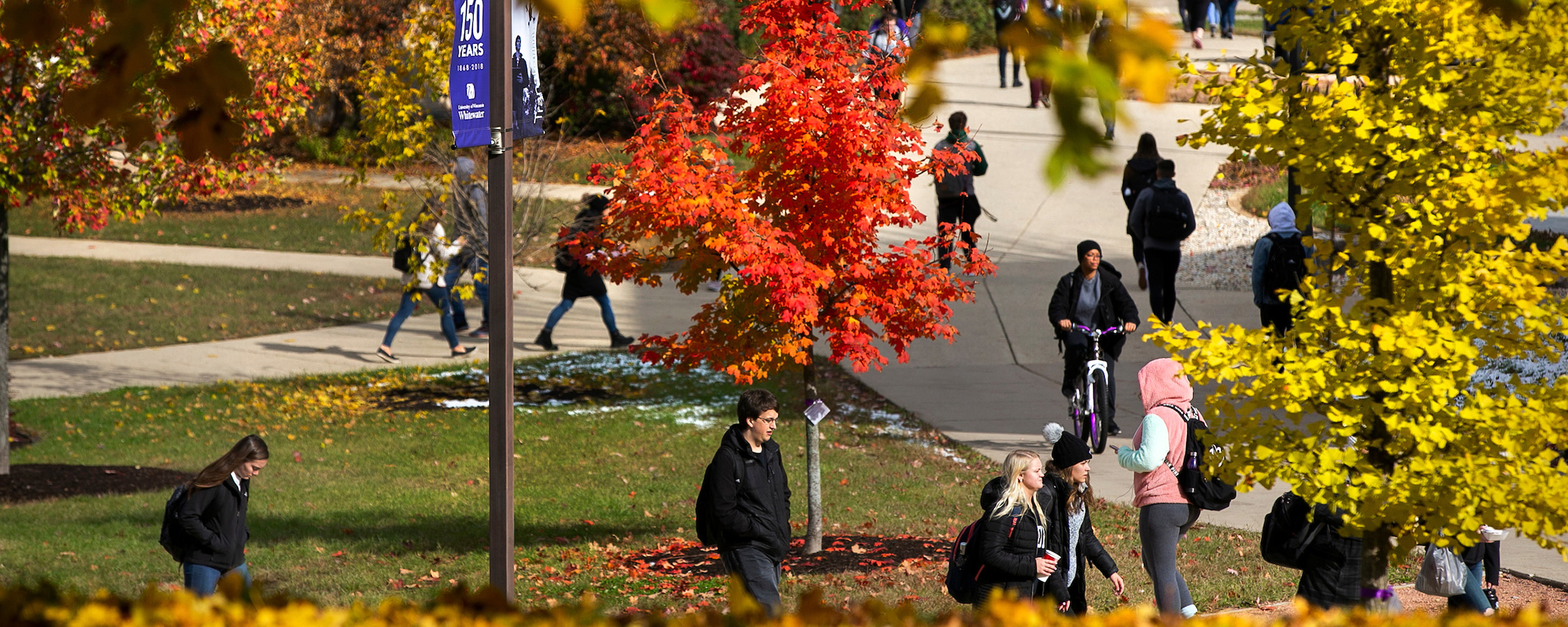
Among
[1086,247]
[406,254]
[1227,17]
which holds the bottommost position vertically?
[406,254]

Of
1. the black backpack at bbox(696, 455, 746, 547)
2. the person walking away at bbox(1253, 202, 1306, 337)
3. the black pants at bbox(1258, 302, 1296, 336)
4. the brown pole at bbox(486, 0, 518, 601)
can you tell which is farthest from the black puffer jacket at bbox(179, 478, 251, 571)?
the black pants at bbox(1258, 302, 1296, 336)

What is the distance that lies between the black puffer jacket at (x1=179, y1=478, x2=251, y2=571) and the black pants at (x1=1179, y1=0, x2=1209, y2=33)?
24962 mm

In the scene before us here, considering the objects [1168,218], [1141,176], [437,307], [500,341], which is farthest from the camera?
[1141,176]

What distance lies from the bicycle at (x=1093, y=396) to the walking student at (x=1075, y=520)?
380cm

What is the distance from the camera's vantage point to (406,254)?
13.2 m

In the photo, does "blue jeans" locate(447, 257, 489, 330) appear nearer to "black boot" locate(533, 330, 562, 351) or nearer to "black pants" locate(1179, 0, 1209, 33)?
"black boot" locate(533, 330, 562, 351)

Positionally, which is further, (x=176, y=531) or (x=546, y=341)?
(x=546, y=341)

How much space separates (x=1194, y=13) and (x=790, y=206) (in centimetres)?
2325

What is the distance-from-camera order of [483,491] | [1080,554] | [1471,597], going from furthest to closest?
[483,491], [1080,554], [1471,597]

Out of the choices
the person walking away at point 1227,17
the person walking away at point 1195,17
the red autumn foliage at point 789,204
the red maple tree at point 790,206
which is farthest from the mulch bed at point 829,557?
the person walking away at point 1227,17

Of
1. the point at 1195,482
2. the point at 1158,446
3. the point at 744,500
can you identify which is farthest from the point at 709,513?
the point at 1195,482

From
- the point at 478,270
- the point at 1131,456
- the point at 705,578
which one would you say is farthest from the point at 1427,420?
the point at 478,270

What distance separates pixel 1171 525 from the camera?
6418 mm

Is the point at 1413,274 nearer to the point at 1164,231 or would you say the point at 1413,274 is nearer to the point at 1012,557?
the point at 1012,557
